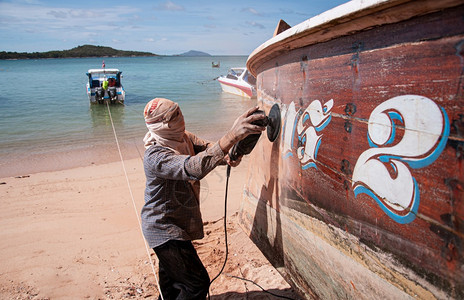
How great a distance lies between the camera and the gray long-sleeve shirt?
7.73ft

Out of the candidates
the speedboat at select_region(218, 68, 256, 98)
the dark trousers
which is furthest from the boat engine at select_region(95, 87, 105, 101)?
the dark trousers

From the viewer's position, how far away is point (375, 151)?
1800 millimetres

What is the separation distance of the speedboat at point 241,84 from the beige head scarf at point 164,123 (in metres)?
18.8

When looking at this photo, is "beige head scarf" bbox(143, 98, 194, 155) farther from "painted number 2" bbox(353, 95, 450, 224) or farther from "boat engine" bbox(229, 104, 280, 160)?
"painted number 2" bbox(353, 95, 450, 224)

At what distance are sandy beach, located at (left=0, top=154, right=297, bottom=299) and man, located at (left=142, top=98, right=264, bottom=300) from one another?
0.86m

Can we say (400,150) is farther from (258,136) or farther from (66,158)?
(66,158)

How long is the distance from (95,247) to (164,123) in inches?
99.7

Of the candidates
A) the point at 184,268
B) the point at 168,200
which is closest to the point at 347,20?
the point at 168,200

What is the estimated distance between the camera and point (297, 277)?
8.75ft

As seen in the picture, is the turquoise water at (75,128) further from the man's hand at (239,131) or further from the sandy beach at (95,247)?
the man's hand at (239,131)

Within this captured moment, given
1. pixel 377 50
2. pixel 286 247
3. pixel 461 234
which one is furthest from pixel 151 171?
pixel 461 234

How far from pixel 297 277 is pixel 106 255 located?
2.37 meters

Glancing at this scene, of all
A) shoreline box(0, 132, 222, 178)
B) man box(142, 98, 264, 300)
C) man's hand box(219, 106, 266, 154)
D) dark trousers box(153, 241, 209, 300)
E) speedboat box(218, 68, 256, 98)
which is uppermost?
speedboat box(218, 68, 256, 98)

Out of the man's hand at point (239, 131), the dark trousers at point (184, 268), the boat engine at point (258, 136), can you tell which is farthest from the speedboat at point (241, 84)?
the man's hand at point (239, 131)
